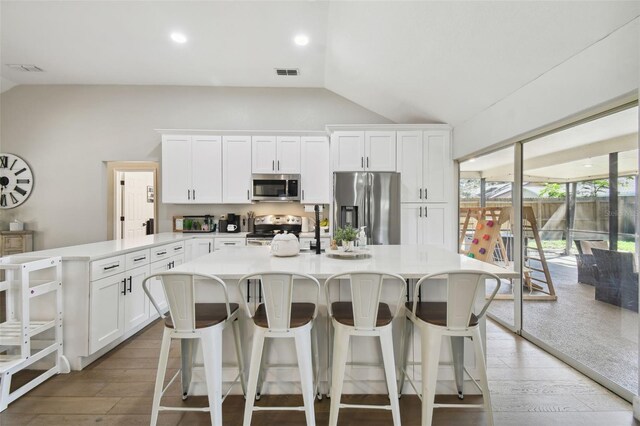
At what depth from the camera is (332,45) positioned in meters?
3.64

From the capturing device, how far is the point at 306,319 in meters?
1.69

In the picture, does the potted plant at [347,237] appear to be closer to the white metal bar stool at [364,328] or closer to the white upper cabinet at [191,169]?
the white metal bar stool at [364,328]

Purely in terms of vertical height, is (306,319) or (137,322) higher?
(306,319)

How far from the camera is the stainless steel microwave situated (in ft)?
14.7

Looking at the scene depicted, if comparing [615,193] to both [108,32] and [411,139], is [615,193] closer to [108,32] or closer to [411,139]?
[411,139]

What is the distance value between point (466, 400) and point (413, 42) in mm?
3069

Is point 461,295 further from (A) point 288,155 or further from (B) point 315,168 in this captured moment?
(A) point 288,155

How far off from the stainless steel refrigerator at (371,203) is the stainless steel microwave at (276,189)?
736mm

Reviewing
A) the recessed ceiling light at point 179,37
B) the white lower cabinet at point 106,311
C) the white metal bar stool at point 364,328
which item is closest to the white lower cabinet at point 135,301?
the white lower cabinet at point 106,311

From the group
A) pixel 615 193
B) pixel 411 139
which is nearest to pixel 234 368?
pixel 615 193

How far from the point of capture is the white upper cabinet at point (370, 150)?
14.1 ft

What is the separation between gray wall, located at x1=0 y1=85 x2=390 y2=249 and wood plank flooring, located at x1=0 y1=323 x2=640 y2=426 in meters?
2.96

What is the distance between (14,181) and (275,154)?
165 inches

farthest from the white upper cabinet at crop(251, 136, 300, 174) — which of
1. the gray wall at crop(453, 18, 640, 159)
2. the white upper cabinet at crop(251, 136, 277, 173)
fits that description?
the gray wall at crop(453, 18, 640, 159)
